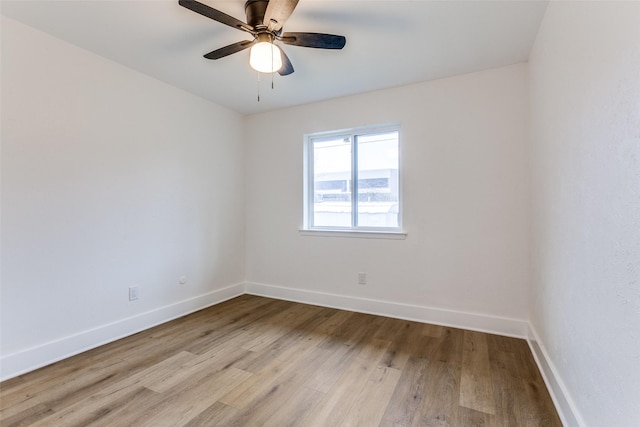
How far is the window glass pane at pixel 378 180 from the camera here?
313cm

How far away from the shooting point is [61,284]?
2.18 metres

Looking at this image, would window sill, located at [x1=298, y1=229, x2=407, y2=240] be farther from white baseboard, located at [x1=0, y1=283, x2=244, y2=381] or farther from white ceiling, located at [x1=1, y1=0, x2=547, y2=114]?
white ceiling, located at [x1=1, y1=0, x2=547, y2=114]

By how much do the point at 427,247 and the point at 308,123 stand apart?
197cm

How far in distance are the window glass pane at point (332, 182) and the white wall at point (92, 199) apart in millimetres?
1279

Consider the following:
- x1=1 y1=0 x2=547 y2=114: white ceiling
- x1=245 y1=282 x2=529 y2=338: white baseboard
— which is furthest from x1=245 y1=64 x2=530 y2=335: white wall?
x1=1 y1=0 x2=547 y2=114: white ceiling

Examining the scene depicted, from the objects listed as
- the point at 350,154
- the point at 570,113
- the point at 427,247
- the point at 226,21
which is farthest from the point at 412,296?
the point at 226,21

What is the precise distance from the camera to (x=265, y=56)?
1812 mm

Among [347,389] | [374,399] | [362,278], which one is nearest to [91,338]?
[347,389]

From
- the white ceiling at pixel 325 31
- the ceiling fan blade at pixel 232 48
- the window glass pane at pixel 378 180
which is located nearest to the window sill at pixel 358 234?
the window glass pane at pixel 378 180

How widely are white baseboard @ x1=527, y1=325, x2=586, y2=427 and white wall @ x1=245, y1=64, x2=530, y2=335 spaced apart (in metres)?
0.45

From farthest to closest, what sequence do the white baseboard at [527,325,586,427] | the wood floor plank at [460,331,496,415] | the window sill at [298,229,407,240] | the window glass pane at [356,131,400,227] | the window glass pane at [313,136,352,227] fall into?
1. the window glass pane at [313,136,352,227]
2. the window glass pane at [356,131,400,227]
3. the window sill at [298,229,407,240]
4. the wood floor plank at [460,331,496,415]
5. the white baseboard at [527,325,586,427]

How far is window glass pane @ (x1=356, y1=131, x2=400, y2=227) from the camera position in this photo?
3.13 metres

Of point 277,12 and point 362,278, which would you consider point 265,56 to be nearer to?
point 277,12

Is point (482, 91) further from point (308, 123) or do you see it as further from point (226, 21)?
point (226, 21)
